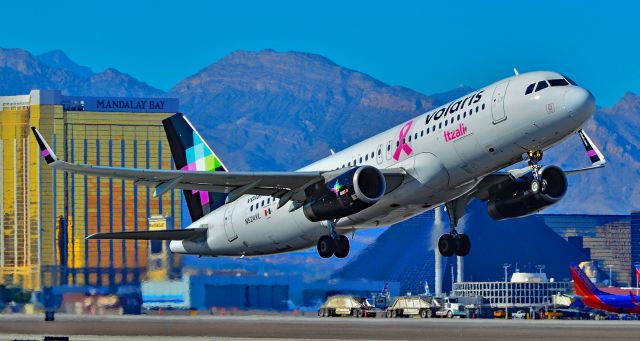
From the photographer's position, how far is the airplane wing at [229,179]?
219 ft

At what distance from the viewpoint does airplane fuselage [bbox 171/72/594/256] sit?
204 feet

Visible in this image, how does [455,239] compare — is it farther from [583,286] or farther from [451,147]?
[583,286]

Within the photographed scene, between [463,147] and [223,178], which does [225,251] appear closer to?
[223,178]

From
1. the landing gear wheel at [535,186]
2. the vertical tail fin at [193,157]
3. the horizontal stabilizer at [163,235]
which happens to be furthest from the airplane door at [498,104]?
the vertical tail fin at [193,157]

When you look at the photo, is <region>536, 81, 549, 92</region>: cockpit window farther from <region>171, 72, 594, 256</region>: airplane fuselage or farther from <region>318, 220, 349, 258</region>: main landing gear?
<region>318, 220, 349, 258</region>: main landing gear

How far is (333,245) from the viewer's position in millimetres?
70438

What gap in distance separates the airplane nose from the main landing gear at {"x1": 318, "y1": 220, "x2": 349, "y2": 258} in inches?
560

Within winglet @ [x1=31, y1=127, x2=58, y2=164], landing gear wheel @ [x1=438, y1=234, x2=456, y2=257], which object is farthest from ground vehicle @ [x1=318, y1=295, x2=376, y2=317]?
winglet @ [x1=31, y1=127, x2=58, y2=164]

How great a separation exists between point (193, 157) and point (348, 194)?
21937 millimetres

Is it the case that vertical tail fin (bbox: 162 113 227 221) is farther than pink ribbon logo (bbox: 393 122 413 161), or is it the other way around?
vertical tail fin (bbox: 162 113 227 221)

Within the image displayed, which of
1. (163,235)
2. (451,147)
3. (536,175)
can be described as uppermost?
(451,147)

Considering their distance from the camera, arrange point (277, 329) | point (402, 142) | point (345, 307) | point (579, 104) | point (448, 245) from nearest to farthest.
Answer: point (579, 104), point (402, 142), point (448, 245), point (277, 329), point (345, 307)

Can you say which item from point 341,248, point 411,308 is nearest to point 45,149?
point 341,248

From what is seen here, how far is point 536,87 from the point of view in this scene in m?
62.7
